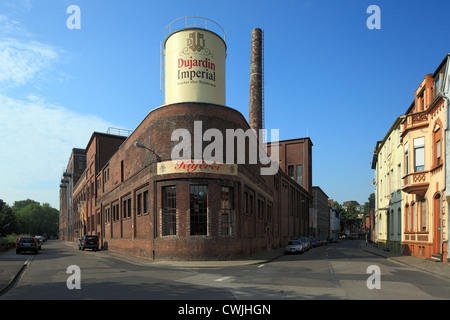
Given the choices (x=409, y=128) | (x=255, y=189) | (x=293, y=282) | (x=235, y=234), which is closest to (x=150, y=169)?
(x=235, y=234)

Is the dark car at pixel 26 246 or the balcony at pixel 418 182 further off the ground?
the balcony at pixel 418 182

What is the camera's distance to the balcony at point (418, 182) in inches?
1004

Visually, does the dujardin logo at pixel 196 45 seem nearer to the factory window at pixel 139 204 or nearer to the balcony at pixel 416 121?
the factory window at pixel 139 204

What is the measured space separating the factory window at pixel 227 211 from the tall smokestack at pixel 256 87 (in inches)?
1003

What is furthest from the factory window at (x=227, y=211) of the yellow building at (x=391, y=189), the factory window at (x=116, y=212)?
the factory window at (x=116, y=212)

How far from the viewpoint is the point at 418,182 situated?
85.4 ft

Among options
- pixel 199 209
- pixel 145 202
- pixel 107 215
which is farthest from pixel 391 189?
pixel 107 215

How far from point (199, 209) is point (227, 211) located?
220 centimetres

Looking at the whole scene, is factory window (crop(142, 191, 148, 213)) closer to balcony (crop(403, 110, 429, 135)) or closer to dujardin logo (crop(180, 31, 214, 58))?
dujardin logo (crop(180, 31, 214, 58))

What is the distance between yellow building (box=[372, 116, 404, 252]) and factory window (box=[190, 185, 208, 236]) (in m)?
17.7

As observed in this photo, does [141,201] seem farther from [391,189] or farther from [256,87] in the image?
[256,87]

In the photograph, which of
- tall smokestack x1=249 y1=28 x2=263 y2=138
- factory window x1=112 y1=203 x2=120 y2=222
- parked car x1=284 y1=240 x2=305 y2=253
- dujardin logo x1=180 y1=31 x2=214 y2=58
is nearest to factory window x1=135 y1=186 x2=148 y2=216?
factory window x1=112 y1=203 x2=120 y2=222

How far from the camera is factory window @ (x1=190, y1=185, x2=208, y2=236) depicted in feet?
81.0

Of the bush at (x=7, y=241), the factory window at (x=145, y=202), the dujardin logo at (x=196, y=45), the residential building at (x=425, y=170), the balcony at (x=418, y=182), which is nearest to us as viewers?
the residential building at (x=425, y=170)
